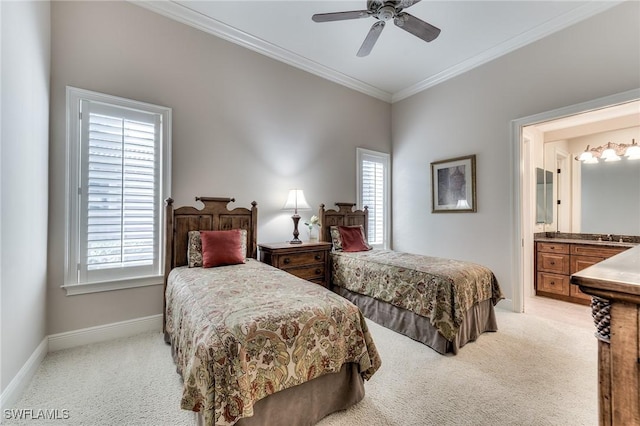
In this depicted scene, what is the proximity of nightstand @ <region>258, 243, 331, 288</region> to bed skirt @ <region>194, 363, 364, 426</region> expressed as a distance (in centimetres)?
165

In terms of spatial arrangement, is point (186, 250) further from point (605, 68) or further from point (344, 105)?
point (605, 68)

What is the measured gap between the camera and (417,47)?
3.66 meters

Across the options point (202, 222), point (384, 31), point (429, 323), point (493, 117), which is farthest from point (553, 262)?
point (202, 222)

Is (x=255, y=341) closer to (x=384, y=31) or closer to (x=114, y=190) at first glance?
(x=114, y=190)

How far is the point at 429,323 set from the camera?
258 centimetres

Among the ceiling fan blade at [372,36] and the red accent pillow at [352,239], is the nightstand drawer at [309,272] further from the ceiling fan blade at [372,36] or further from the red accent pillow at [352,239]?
the ceiling fan blade at [372,36]

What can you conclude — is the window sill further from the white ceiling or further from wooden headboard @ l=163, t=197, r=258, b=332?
the white ceiling

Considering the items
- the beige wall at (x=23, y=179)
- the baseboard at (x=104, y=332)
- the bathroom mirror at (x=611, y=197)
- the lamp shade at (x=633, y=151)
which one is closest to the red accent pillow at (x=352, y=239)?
the baseboard at (x=104, y=332)

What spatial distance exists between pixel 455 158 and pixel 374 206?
148 centimetres

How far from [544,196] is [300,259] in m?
4.15

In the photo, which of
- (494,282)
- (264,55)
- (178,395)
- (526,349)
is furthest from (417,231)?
(178,395)

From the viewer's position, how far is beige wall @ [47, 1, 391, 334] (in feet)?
8.20

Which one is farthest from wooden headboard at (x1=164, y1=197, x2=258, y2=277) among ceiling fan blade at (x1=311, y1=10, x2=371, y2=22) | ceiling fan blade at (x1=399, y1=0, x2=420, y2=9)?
ceiling fan blade at (x1=399, y1=0, x2=420, y2=9)

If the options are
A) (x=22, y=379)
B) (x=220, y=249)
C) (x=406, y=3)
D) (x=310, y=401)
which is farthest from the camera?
(x=220, y=249)
